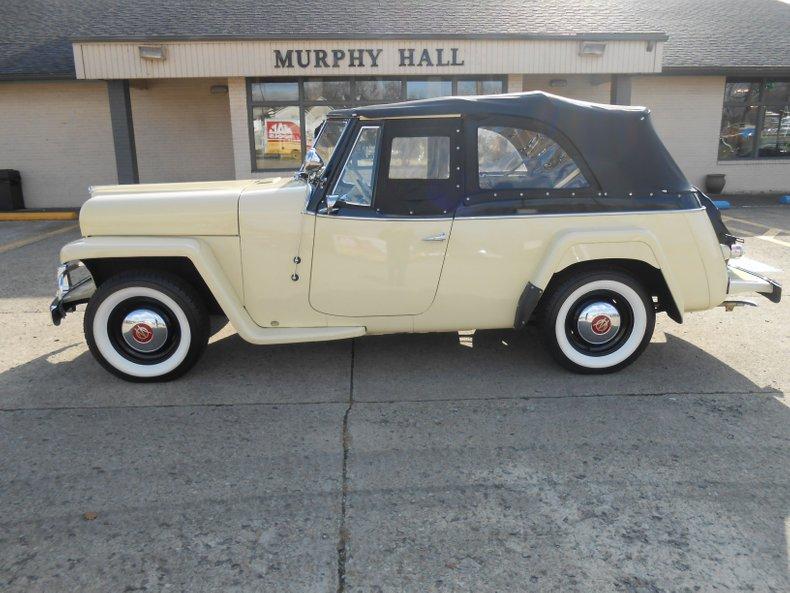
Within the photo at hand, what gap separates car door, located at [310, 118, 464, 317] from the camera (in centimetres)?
423

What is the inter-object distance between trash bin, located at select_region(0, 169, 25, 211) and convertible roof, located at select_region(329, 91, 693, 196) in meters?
12.3

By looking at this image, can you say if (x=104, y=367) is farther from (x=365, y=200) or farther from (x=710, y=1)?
(x=710, y=1)

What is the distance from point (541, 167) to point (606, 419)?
173cm

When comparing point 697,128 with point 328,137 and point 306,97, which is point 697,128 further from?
point 328,137

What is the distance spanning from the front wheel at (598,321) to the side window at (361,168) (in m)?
1.49

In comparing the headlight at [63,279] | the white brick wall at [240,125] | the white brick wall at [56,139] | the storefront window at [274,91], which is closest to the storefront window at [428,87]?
the storefront window at [274,91]

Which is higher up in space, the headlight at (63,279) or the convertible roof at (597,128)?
the convertible roof at (597,128)

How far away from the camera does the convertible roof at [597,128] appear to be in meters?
4.29

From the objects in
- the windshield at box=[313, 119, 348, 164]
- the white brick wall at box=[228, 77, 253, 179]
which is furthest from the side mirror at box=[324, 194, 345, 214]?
the white brick wall at box=[228, 77, 253, 179]

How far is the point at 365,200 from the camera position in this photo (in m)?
4.27

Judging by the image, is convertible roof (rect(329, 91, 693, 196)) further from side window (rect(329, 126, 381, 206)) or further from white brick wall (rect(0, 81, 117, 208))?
white brick wall (rect(0, 81, 117, 208))

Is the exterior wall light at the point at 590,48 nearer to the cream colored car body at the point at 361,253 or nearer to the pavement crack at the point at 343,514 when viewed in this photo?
the cream colored car body at the point at 361,253

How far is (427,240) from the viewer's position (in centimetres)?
424

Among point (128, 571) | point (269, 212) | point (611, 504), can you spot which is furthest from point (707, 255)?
point (128, 571)
